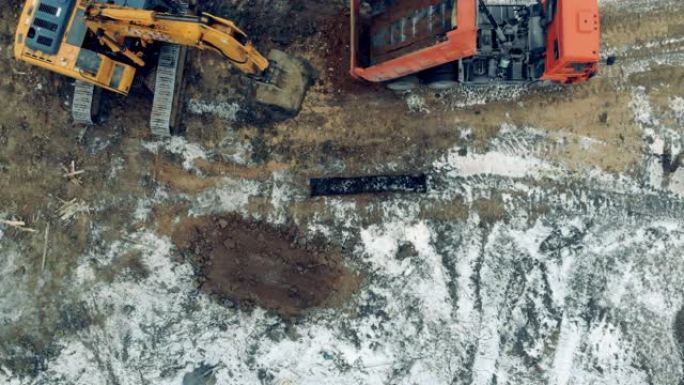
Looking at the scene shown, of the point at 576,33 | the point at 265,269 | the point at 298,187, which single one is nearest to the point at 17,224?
the point at 265,269

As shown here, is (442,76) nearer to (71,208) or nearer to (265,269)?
(265,269)

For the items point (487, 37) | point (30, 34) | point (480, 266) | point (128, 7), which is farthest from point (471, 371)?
point (30, 34)

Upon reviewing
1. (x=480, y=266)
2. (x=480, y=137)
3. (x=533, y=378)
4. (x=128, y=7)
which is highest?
(x=128, y=7)

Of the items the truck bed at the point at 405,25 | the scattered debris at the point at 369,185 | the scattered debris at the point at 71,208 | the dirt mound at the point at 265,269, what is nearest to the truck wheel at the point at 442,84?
the truck bed at the point at 405,25

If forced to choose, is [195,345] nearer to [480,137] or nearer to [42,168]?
[42,168]

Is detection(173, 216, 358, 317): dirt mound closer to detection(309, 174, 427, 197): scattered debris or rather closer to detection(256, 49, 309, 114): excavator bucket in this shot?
detection(309, 174, 427, 197): scattered debris

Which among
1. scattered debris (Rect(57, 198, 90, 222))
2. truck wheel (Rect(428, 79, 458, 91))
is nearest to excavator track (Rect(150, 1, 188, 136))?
scattered debris (Rect(57, 198, 90, 222))

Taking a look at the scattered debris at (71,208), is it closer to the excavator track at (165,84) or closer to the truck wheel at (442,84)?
the excavator track at (165,84)
